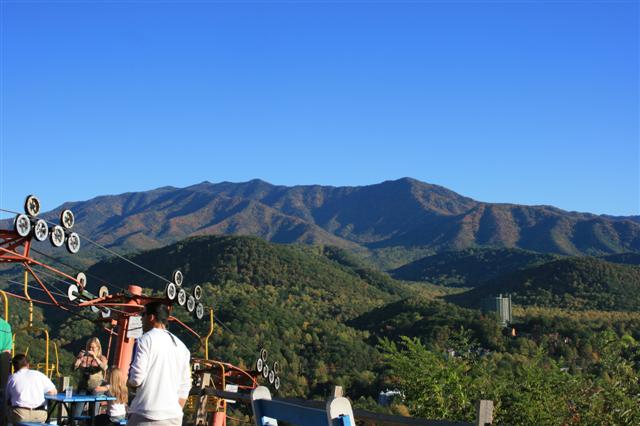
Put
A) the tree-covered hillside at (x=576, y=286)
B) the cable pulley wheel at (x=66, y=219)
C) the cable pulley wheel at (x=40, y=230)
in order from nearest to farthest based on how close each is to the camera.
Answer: the cable pulley wheel at (x=40, y=230), the cable pulley wheel at (x=66, y=219), the tree-covered hillside at (x=576, y=286)

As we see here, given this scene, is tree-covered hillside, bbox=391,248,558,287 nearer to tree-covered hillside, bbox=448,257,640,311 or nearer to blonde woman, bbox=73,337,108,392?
tree-covered hillside, bbox=448,257,640,311

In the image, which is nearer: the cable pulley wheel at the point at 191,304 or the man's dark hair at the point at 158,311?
the man's dark hair at the point at 158,311

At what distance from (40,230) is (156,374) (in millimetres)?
11969

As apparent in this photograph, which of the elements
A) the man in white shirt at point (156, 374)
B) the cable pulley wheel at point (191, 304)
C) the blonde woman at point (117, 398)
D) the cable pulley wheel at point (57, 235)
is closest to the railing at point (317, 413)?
the man in white shirt at point (156, 374)

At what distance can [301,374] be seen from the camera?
52219mm

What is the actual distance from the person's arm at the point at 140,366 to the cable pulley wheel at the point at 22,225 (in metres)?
11.2

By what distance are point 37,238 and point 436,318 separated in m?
49.2

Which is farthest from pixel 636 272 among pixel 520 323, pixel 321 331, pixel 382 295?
pixel 321 331

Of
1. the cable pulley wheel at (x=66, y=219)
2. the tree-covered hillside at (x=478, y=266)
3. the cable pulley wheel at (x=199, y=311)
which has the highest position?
the tree-covered hillside at (x=478, y=266)

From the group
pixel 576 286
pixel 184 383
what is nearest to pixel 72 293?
→ pixel 184 383

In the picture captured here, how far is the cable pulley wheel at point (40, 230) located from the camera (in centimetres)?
1650

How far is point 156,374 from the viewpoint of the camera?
5.60m

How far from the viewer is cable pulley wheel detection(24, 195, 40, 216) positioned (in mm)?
16619

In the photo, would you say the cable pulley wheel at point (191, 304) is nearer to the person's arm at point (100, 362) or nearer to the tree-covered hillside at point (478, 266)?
the person's arm at point (100, 362)
